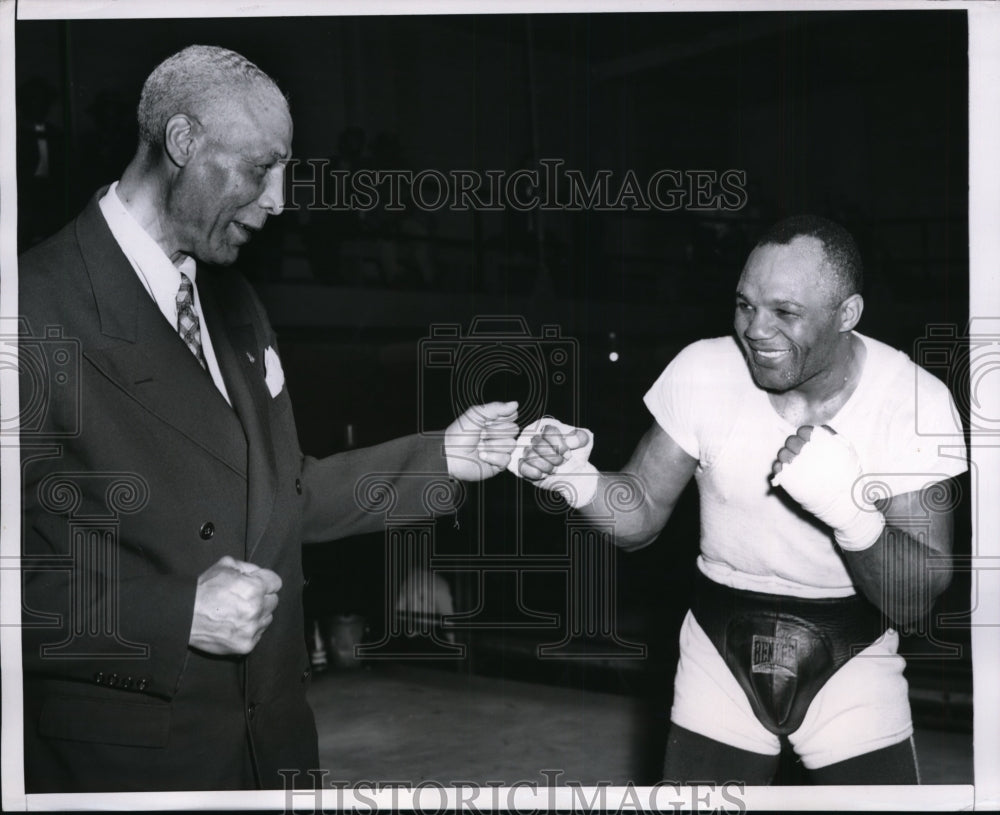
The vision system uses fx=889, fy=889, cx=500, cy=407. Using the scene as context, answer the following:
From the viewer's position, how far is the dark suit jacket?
1.80 metres

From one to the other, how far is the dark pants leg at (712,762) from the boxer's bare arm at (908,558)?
0.45 meters

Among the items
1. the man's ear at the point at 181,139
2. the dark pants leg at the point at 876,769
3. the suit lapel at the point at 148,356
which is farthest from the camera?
the dark pants leg at the point at 876,769

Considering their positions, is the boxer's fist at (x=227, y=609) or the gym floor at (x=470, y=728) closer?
the boxer's fist at (x=227, y=609)

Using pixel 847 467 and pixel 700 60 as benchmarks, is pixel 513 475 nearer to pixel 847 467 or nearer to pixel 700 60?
pixel 847 467

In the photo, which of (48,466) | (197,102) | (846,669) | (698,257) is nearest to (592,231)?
(698,257)

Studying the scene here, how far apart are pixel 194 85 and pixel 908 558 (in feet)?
6.18

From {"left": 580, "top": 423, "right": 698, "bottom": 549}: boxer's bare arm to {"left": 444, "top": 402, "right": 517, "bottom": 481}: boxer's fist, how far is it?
0.23 m

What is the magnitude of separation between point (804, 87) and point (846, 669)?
4.32 ft

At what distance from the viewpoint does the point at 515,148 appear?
2.05 m
